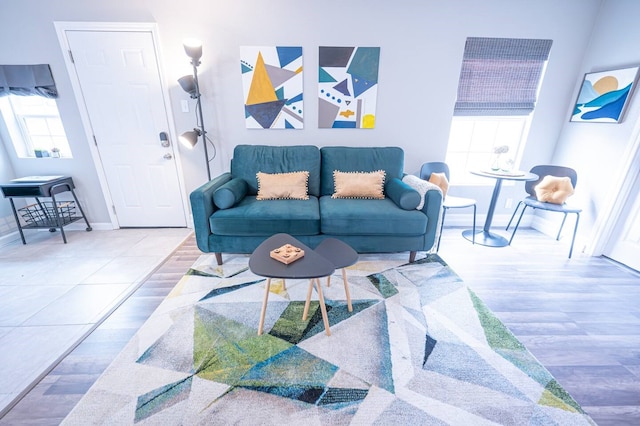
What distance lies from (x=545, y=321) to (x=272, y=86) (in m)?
3.09

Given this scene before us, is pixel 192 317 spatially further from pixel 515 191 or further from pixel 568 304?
pixel 515 191

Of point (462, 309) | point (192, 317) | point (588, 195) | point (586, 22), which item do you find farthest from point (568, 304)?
point (586, 22)

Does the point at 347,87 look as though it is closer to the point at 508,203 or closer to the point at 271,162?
the point at 271,162

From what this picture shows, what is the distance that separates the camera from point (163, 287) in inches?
77.9

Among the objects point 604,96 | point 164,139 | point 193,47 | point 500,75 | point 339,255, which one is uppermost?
point 193,47

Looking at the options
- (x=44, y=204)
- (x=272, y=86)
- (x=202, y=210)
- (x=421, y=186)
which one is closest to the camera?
(x=202, y=210)

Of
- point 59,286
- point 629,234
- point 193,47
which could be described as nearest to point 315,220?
point 193,47

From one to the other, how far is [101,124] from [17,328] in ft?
6.87

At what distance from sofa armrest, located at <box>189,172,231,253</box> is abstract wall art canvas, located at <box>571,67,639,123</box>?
3.82 m

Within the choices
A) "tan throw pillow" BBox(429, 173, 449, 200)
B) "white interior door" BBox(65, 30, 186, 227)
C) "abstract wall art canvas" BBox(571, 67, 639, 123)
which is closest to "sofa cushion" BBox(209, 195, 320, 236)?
"white interior door" BBox(65, 30, 186, 227)

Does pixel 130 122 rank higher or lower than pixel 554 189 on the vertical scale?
higher

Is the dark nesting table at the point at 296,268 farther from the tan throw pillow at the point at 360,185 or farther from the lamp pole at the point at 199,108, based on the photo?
the lamp pole at the point at 199,108

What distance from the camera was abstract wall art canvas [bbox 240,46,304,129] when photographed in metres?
2.58

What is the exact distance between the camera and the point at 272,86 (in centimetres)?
269
